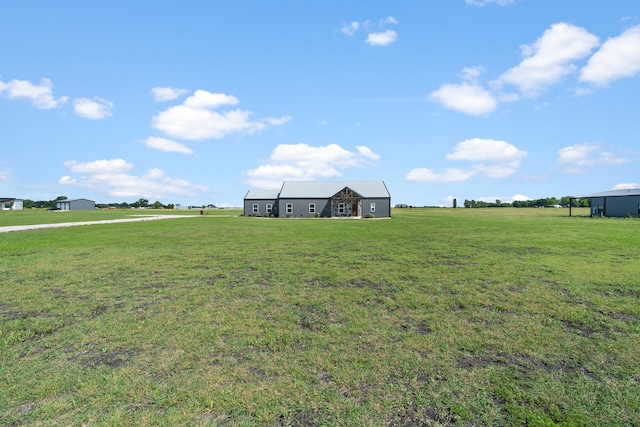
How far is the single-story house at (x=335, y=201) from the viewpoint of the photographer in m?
48.5

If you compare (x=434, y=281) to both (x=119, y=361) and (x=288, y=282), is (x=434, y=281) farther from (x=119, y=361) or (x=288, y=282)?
(x=119, y=361)

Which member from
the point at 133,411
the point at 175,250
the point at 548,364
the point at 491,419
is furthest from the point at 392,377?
the point at 175,250

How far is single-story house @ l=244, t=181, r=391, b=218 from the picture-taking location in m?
48.5

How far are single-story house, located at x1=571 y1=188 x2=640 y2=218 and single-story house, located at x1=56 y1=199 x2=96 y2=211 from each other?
119695 mm

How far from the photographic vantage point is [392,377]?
3.54 metres

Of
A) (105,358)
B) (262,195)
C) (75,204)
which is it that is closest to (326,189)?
(262,195)

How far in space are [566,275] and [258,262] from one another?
8.83m

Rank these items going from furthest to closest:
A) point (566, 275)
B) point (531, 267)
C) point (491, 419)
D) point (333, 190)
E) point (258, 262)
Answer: point (333, 190) < point (258, 262) < point (531, 267) < point (566, 275) < point (491, 419)

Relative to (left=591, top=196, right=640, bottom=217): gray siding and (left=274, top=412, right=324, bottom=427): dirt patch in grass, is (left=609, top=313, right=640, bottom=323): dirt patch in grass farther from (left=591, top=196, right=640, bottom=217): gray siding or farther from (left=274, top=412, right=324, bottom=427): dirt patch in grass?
(left=591, top=196, right=640, bottom=217): gray siding

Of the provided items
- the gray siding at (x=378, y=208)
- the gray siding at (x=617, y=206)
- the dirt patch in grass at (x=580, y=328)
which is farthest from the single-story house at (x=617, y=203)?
the dirt patch in grass at (x=580, y=328)

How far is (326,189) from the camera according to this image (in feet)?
169

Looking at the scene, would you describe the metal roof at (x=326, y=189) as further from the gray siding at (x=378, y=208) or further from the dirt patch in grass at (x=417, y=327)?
the dirt patch in grass at (x=417, y=327)

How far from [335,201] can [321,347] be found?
44.8 metres

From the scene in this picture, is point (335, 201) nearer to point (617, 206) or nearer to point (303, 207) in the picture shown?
point (303, 207)
